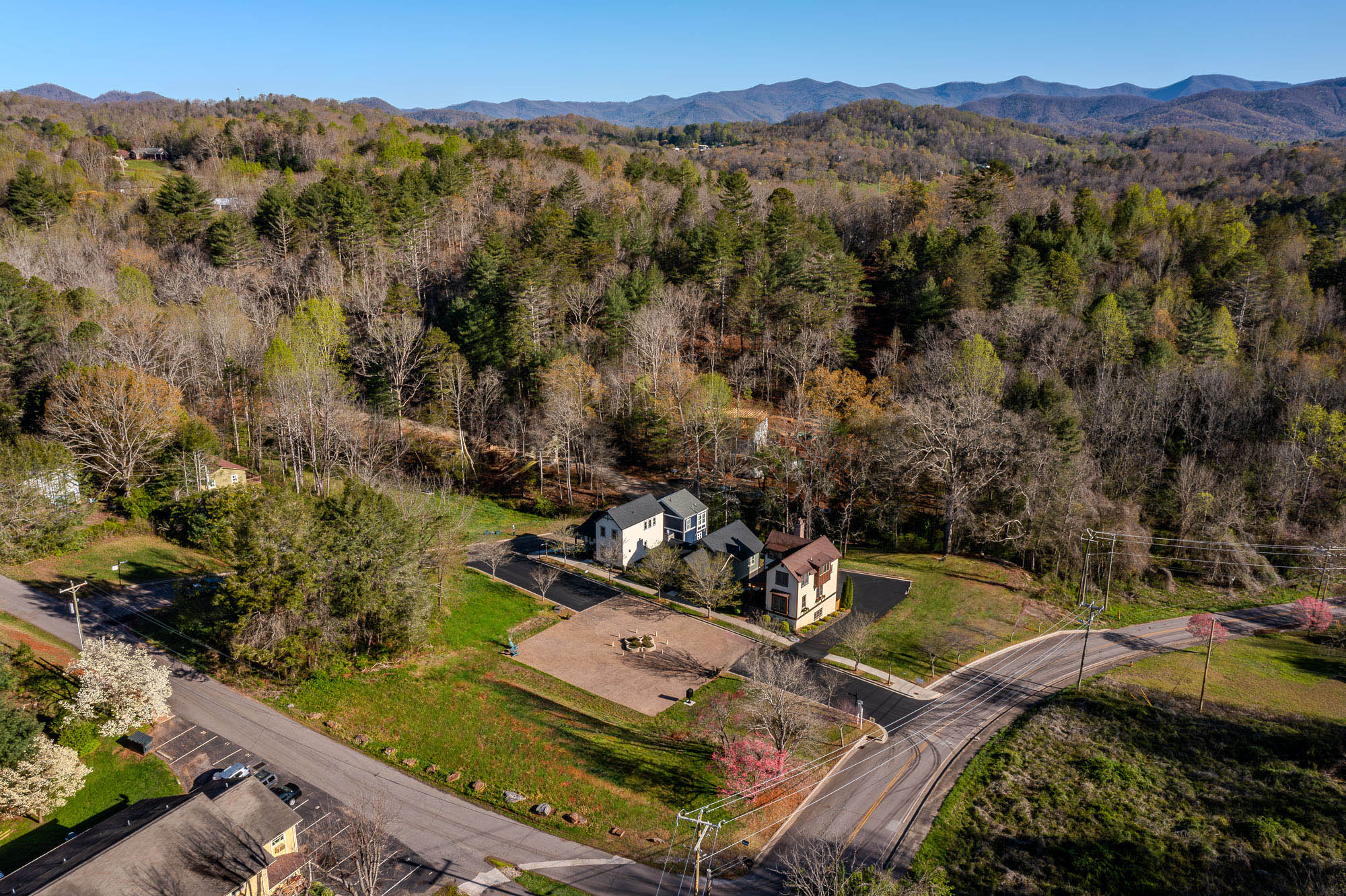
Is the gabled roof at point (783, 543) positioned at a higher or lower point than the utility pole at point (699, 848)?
higher

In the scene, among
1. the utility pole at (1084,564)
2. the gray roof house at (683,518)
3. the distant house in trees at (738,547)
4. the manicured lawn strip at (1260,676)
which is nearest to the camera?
the manicured lawn strip at (1260,676)

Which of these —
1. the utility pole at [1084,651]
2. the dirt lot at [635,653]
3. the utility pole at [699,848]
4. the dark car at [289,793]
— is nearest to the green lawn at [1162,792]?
the utility pole at [1084,651]

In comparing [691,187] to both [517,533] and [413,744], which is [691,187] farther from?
[413,744]

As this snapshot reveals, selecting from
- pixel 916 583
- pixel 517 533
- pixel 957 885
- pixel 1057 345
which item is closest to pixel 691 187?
pixel 1057 345

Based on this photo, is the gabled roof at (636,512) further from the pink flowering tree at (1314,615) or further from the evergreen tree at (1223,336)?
the evergreen tree at (1223,336)

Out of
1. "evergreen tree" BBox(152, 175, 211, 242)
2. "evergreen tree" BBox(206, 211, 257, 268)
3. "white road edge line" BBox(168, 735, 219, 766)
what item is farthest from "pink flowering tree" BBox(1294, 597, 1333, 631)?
"evergreen tree" BBox(152, 175, 211, 242)

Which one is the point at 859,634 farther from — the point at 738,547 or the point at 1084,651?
the point at 738,547

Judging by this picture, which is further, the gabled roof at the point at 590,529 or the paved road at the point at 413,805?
the gabled roof at the point at 590,529
